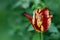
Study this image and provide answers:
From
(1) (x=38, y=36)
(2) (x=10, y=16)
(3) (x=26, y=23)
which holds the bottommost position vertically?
(1) (x=38, y=36)

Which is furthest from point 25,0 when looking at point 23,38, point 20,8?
point 23,38

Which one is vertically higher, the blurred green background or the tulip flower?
the blurred green background

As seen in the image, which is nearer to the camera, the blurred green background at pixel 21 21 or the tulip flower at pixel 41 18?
the tulip flower at pixel 41 18

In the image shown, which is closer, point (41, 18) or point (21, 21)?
point (41, 18)

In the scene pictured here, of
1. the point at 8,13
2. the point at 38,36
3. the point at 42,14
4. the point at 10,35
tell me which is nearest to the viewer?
the point at 42,14

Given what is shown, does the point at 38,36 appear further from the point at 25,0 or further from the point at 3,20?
the point at 3,20

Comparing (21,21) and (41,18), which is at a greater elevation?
(21,21)

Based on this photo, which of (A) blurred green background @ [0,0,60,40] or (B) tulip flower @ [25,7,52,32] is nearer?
(B) tulip flower @ [25,7,52,32]

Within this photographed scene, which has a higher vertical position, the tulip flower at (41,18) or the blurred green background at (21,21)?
the blurred green background at (21,21)
